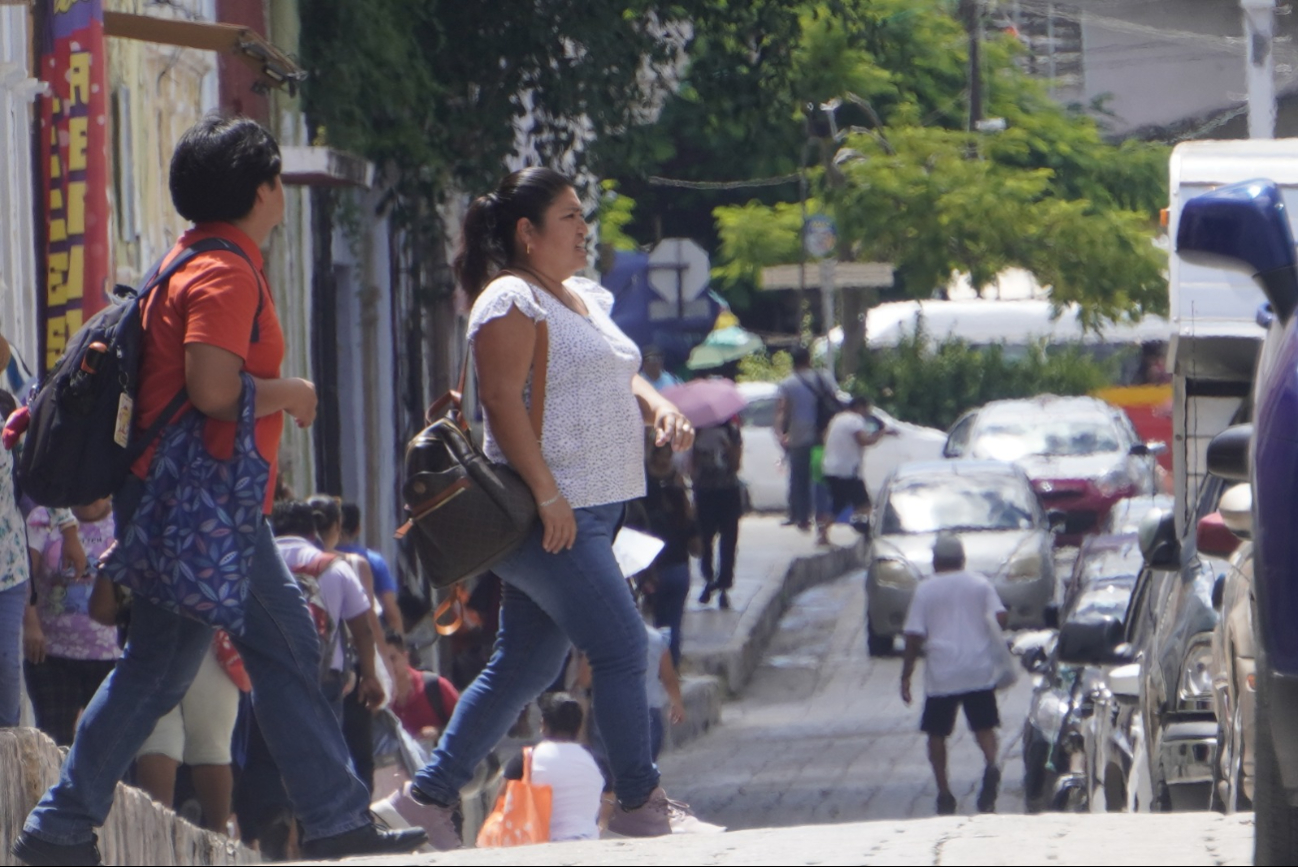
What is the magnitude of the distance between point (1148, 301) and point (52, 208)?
104 ft

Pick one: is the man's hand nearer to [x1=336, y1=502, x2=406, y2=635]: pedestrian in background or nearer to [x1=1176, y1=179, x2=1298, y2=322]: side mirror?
[x1=336, y1=502, x2=406, y2=635]: pedestrian in background

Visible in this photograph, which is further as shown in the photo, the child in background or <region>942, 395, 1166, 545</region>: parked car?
<region>942, 395, 1166, 545</region>: parked car

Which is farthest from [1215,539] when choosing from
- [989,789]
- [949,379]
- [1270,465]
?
[949,379]

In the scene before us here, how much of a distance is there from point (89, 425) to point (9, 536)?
128cm

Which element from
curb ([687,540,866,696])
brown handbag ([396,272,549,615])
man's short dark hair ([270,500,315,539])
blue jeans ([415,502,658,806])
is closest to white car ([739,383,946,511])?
curb ([687,540,866,696])

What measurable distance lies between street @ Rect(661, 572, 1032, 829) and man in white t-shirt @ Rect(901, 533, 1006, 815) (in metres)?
0.32

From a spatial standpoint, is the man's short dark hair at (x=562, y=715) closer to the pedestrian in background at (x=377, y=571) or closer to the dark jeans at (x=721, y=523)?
the pedestrian in background at (x=377, y=571)

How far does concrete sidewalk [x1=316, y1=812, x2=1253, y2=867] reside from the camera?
15.8 feet

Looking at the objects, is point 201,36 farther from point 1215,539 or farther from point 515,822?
point 1215,539

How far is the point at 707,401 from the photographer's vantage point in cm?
1941

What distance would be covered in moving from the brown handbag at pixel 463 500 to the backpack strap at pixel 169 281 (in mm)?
512

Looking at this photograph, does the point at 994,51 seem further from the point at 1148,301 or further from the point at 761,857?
the point at 761,857

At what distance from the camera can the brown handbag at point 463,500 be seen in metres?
5.54

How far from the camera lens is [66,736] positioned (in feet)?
28.5
